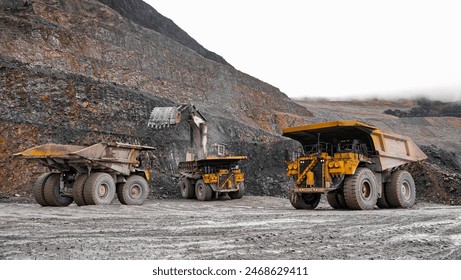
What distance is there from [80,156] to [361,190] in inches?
270

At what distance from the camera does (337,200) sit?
11055mm

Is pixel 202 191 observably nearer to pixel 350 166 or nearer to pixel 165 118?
pixel 165 118

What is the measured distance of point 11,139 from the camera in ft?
57.4

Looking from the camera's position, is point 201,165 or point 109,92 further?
point 109,92

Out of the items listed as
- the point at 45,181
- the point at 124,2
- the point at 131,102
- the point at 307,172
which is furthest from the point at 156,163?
the point at 124,2

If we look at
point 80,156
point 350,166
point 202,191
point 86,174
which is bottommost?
point 202,191

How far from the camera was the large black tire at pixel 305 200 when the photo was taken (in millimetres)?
11250

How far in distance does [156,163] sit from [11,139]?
6.37m

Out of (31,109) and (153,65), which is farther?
(153,65)

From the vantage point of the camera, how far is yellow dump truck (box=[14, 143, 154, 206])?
1171 centimetres

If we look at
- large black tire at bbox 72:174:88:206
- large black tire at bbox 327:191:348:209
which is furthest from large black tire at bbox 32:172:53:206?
large black tire at bbox 327:191:348:209

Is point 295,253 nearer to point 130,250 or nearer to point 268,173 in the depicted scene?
point 130,250

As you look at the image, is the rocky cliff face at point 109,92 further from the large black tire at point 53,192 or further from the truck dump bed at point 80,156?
the truck dump bed at point 80,156

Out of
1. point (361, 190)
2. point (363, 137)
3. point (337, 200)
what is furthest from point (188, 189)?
point (361, 190)
